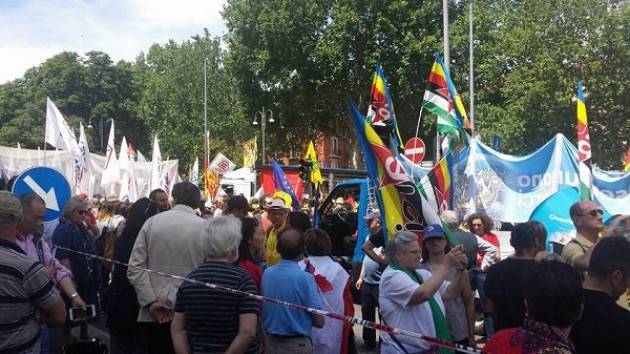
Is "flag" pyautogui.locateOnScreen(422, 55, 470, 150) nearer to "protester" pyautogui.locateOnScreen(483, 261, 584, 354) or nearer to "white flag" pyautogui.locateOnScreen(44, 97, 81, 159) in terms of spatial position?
"protester" pyautogui.locateOnScreen(483, 261, 584, 354)

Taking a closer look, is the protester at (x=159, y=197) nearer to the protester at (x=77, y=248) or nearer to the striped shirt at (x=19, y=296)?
the protester at (x=77, y=248)

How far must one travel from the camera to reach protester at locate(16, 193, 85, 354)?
17.3 ft

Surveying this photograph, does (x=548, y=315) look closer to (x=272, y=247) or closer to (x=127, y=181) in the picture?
(x=272, y=247)

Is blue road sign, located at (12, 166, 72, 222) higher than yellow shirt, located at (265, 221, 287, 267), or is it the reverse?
blue road sign, located at (12, 166, 72, 222)

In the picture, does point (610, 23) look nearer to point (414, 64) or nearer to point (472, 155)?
point (414, 64)

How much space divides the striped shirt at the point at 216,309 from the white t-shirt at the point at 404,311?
940 millimetres

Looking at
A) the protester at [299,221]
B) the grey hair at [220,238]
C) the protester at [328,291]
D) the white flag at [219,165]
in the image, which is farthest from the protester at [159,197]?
the white flag at [219,165]

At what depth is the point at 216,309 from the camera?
3807mm

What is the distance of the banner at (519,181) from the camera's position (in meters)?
9.59

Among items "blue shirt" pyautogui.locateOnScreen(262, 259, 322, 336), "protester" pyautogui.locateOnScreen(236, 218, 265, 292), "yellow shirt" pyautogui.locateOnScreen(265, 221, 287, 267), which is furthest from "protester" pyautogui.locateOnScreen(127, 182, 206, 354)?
"yellow shirt" pyautogui.locateOnScreen(265, 221, 287, 267)

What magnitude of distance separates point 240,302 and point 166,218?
1.73 metres

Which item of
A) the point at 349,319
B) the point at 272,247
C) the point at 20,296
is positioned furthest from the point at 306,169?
the point at 20,296

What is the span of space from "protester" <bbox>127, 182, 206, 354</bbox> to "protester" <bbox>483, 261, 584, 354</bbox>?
3.07 metres

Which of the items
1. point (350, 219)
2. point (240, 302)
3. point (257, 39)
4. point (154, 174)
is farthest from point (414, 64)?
point (240, 302)
